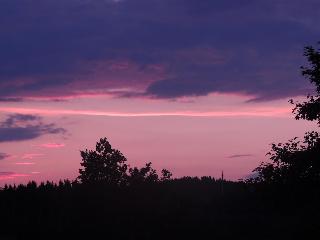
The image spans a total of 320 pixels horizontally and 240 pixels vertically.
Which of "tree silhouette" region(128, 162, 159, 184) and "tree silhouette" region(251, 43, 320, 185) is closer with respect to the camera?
"tree silhouette" region(251, 43, 320, 185)

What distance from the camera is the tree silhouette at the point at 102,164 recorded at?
94562 millimetres

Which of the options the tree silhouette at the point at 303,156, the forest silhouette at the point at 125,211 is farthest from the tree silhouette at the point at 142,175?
the tree silhouette at the point at 303,156

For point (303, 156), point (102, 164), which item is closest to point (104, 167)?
point (102, 164)

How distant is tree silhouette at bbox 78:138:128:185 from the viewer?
94.6m

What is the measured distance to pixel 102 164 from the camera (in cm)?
9494

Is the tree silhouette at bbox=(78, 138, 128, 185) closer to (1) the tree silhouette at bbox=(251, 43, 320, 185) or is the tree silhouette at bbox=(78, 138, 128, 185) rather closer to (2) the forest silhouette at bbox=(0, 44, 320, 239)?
(2) the forest silhouette at bbox=(0, 44, 320, 239)

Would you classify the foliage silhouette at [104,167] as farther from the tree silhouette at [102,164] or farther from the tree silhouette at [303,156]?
the tree silhouette at [303,156]

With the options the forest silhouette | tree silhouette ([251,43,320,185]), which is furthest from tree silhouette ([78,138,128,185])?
tree silhouette ([251,43,320,185])

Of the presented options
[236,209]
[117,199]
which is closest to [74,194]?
[117,199]

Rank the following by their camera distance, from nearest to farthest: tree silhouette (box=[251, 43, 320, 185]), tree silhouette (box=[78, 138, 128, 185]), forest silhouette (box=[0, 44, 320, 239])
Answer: tree silhouette (box=[251, 43, 320, 185]) → forest silhouette (box=[0, 44, 320, 239]) → tree silhouette (box=[78, 138, 128, 185])

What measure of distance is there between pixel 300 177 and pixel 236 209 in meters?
59.6

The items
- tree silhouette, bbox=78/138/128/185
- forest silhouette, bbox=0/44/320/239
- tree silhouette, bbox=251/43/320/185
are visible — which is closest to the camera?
tree silhouette, bbox=251/43/320/185

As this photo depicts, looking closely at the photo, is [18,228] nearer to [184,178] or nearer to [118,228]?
[118,228]

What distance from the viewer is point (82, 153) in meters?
95.0
